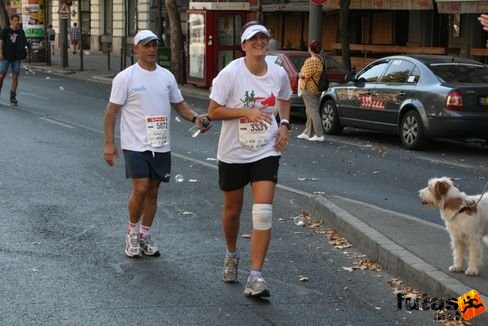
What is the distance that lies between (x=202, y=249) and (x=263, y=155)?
163cm

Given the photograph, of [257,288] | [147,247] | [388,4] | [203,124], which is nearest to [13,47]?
[388,4]

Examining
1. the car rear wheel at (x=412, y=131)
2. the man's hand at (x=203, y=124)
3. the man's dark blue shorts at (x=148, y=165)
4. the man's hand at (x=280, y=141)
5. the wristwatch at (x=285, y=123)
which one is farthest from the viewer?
the car rear wheel at (x=412, y=131)

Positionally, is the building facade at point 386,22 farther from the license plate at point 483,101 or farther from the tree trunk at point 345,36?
the license plate at point 483,101

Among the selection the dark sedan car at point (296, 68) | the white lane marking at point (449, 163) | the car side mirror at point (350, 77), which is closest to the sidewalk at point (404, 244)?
the white lane marking at point (449, 163)

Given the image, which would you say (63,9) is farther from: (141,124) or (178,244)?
(141,124)

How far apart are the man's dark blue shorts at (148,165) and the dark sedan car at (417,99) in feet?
26.1

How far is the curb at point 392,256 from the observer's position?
19.4ft

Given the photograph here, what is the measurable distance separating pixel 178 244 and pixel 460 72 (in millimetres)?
8632

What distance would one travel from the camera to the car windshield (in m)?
14.7

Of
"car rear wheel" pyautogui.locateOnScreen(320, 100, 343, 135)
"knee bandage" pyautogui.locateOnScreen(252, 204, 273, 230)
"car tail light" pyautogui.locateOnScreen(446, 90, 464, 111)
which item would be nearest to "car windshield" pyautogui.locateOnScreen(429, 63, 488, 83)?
"car tail light" pyautogui.locateOnScreen(446, 90, 464, 111)

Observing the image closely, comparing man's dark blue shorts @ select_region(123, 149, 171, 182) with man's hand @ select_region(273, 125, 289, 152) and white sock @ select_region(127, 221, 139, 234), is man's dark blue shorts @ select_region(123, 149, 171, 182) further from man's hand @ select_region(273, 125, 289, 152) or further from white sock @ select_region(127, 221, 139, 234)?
man's hand @ select_region(273, 125, 289, 152)

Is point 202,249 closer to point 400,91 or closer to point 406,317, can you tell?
point 406,317

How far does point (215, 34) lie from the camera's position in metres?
26.7

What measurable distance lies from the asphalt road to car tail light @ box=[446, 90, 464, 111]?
779 millimetres
